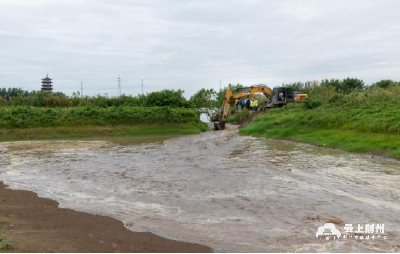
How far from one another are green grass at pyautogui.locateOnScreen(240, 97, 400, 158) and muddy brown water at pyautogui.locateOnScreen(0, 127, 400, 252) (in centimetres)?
144

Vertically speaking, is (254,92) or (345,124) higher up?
(254,92)

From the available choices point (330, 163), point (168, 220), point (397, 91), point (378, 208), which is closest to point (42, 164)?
point (168, 220)

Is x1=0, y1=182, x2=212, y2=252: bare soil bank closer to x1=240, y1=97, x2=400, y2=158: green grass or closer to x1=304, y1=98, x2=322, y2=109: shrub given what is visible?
x1=240, y1=97, x2=400, y2=158: green grass

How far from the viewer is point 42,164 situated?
14086 mm

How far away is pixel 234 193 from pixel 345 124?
504 inches

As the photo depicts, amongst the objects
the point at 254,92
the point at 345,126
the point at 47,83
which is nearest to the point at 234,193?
the point at 345,126

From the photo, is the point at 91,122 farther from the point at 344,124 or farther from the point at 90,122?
the point at 344,124

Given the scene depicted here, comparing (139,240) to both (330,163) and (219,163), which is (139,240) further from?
(330,163)

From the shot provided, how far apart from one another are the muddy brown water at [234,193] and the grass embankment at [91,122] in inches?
514

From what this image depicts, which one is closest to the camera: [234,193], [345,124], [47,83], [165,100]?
[234,193]

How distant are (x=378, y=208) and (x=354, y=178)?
298 centimetres

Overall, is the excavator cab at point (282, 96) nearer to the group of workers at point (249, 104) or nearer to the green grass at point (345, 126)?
the green grass at point (345, 126)

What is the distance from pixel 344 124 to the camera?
19938 millimetres

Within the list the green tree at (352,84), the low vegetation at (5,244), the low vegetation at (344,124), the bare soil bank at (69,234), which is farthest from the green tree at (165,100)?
the low vegetation at (5,244)
